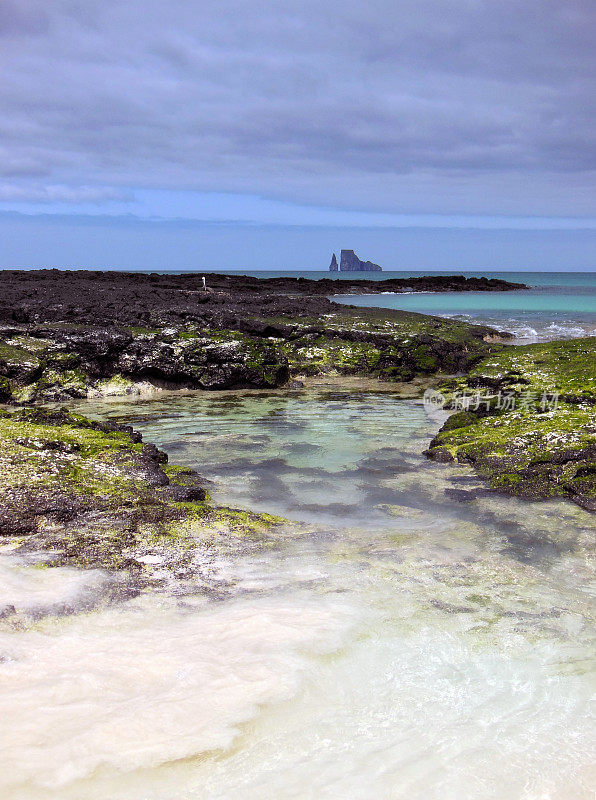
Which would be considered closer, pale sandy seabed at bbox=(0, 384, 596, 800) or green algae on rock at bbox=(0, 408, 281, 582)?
pale sandy seabed at bbox=(0, 384, 596, 800)

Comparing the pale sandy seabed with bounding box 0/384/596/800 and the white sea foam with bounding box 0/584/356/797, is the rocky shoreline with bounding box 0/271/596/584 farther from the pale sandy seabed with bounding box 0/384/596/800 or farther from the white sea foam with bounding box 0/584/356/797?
the white sea foam with bounding box 0/584/356/797

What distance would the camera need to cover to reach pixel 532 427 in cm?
894

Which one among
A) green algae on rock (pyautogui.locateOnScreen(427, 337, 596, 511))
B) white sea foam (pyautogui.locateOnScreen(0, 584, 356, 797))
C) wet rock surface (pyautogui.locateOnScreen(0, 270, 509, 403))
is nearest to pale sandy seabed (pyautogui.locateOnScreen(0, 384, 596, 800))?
white sea foam (pyautogui.locateOnScreen(0, 584, 356, 797))

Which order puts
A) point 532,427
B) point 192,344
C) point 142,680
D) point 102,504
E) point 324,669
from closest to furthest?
point 142,680
point 324,669
point 102,504
point 532,427
point 192,344

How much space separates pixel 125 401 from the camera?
1432cm

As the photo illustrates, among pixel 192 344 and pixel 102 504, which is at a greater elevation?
pixel 192 344

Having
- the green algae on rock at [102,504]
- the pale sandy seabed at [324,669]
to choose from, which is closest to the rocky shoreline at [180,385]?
the green algae on rock at [102,504]

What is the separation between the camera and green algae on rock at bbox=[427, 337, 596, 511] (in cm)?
754

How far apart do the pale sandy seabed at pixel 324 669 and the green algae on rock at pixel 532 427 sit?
0.96 m

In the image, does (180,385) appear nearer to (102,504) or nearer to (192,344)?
(192,344)

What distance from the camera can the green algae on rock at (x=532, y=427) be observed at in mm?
7535

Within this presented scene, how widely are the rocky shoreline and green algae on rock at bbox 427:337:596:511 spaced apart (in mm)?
27

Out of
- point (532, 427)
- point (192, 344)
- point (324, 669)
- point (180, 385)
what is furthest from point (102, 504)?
point (192, 344)

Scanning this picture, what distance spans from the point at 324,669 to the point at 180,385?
40.9 feet
